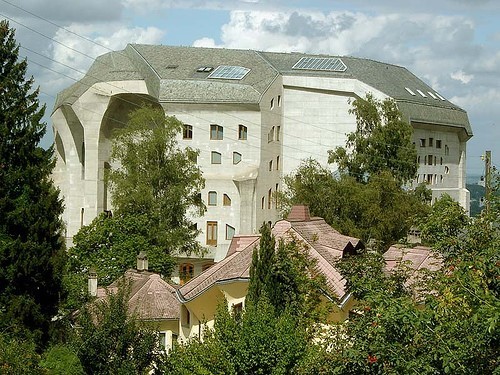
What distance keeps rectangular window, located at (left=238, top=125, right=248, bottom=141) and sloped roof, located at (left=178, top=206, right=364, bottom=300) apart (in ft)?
109

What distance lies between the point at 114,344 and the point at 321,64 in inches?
1987

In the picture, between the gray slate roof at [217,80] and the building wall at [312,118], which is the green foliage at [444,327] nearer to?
the gray slate roof at [217,80]

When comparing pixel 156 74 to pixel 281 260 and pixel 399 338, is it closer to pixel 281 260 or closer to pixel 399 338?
pixel 281 260

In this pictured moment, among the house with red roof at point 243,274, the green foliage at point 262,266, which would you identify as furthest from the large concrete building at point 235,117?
the green foliage at point 262,266

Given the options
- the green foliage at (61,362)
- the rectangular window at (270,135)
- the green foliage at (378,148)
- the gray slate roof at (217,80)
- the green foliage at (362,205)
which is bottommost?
the green foliage at (61,362)

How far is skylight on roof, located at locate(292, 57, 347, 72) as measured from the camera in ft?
232

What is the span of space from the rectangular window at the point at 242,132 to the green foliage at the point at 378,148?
38.2 feet

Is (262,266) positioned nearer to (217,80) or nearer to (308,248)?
(308,248)

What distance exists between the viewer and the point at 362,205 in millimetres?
49375

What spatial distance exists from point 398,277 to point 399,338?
379cm

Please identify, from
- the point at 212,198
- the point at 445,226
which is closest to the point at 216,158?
the point at 212,198

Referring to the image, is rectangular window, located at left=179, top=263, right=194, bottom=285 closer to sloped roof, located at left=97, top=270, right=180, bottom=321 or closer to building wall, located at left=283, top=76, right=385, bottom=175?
building wall, located at left=283, top=76, right=385, bottom=175

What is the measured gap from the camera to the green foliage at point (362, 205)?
49.1 meters

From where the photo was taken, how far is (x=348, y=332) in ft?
53.5
